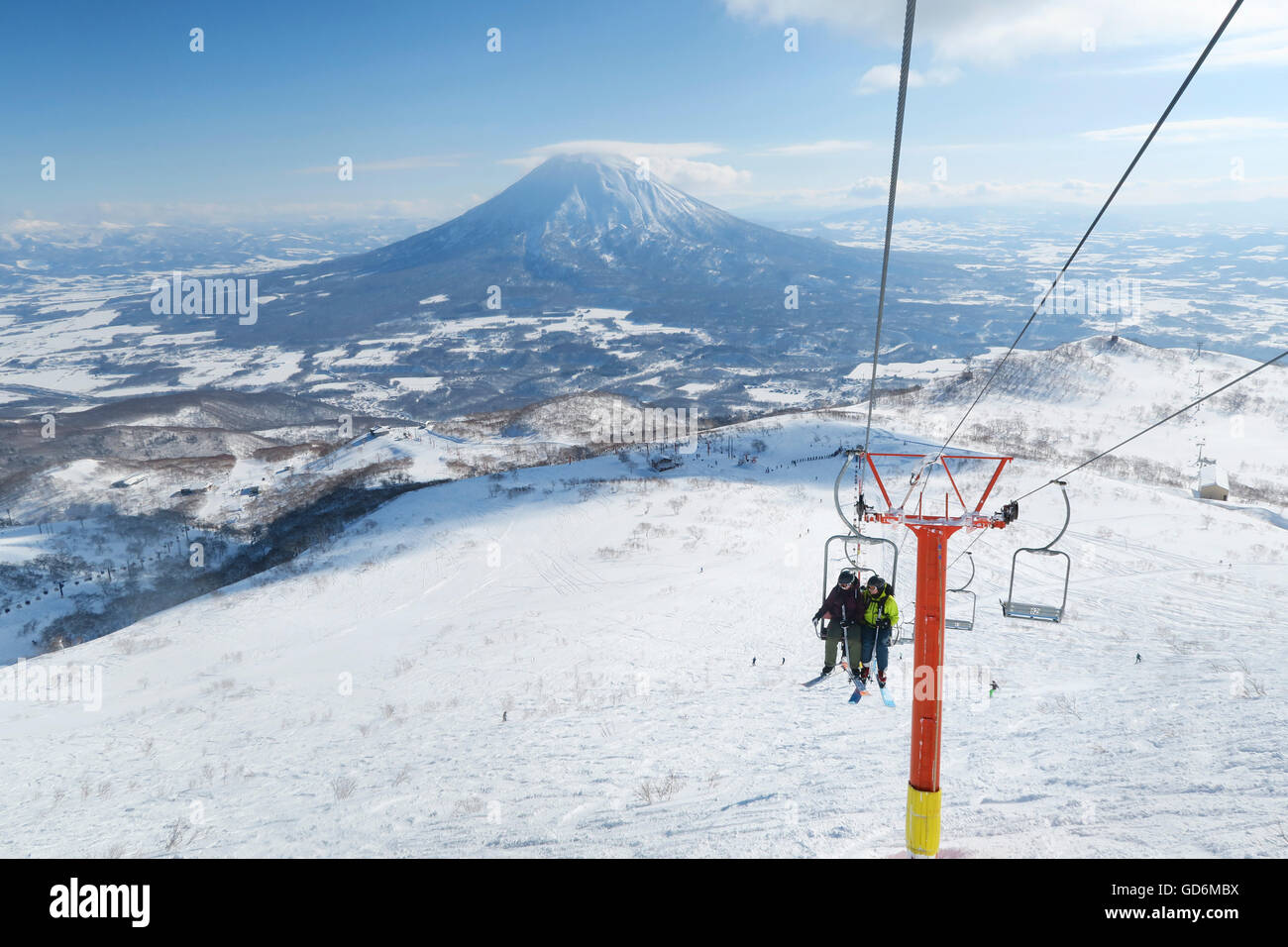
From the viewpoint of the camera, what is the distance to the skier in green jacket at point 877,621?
8906 mm

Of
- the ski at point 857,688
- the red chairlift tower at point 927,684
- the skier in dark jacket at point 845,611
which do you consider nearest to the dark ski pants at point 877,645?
the skier in dark jacket at point 845,611

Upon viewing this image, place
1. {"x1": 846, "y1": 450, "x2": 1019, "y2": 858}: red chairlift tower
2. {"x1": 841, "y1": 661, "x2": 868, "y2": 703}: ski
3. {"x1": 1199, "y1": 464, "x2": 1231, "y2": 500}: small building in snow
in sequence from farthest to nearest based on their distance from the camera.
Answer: {"x1": 1199, "y1": 464, "x2": 1231, "y2": 500}: small building in snow
{"x1": 841, "y1": 661, "x2": 868, "y2": 703}: ski
{"x1": 846, "y1": 450, "x2": 1019, "y2": 858}: red chairlift tower

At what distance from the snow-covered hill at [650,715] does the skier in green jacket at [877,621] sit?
5.26ft

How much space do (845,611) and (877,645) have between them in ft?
2.04

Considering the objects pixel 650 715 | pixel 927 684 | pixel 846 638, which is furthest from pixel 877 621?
pixel 650 715

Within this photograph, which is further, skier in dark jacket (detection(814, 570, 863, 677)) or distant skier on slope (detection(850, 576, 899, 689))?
skier in dark jacket (detection(814, 570, 863, 677))

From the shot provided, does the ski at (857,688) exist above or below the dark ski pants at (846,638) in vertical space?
below

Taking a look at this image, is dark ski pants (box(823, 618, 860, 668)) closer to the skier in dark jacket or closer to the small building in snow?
the skier in dark jacket

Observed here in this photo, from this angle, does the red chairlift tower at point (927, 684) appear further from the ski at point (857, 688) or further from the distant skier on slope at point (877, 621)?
the ski at point (857, 688)

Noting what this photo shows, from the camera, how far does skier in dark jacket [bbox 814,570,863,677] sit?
9445 mm

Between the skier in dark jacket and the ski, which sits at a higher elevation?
the skier in dark jacket

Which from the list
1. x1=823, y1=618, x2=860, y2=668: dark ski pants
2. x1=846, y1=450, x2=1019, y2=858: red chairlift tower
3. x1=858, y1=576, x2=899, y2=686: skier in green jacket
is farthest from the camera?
x1=823, y1=618, x2=860, y2=668: dark ski pants

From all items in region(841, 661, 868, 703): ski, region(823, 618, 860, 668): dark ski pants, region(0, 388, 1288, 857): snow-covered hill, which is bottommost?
region(0, 388, 1288, 857): snow-covered hill

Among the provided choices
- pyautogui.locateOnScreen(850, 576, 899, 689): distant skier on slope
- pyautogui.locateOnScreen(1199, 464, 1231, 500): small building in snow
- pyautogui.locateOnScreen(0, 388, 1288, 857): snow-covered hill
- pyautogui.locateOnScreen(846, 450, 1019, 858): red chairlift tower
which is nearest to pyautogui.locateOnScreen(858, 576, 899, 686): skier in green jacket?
pyautogui.locateOnScreen(850, 576, 899, 689): distant skier on slope
